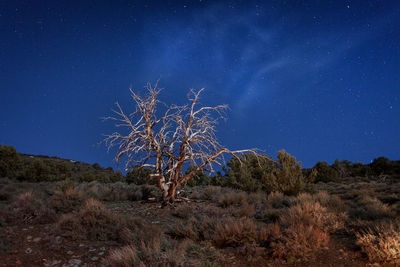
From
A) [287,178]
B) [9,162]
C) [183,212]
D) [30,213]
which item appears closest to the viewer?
[30,213]

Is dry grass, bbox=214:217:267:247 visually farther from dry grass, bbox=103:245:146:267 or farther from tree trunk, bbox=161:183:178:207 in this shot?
tree trunk, bbox=161:183:178:207

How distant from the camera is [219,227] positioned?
5.83m

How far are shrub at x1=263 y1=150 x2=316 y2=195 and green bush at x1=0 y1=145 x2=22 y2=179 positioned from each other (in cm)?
2485

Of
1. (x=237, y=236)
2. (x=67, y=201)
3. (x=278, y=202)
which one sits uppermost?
(x=67, y=201)

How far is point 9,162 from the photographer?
24156 millimetres

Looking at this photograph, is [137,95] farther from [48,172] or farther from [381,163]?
[381,163]

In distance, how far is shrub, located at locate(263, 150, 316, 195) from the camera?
1367cm

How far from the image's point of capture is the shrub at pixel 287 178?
44.9 ft

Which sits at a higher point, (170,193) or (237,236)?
(170,193)

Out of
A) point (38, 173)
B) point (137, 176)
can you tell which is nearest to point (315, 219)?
point (137, 176)

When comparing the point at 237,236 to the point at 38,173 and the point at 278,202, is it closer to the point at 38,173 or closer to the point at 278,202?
the point at 278,202

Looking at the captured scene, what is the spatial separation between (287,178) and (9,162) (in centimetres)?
2673

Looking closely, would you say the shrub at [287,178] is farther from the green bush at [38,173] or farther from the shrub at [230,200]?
the green bush at [38,173]

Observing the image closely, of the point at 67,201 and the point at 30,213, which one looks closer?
the point at 30,213
